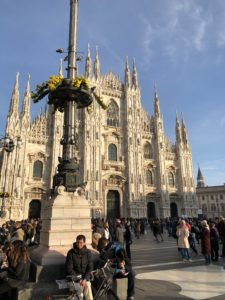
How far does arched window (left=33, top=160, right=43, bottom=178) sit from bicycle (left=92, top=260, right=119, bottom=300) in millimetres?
24243

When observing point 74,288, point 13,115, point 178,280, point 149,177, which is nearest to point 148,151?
point 149,177

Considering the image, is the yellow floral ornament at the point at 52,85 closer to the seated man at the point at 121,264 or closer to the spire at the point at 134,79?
the seated man at the point at 121,264

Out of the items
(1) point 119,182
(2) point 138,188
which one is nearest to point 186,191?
(2) point 138,188

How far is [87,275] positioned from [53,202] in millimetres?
2423

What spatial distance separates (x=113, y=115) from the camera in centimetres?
3428

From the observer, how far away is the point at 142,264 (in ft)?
27.9

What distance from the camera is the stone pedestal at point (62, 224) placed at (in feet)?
18.6

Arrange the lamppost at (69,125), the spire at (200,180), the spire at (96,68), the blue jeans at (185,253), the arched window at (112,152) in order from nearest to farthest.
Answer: the lamppost at (69,125), the blue jeans at (185,253), the arched window at (112,152), the spire at (96,68), the spire at (200,180)

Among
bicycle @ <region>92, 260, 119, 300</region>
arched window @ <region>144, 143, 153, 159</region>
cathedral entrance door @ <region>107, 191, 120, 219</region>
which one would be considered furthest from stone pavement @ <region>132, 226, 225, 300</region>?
arched window @ <region>144, 143, 153, 159</region>

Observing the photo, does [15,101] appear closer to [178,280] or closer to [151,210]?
[151,210]

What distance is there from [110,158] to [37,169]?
9.57 metres

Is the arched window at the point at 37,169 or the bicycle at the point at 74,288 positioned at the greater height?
the arched window at the point at 37,169

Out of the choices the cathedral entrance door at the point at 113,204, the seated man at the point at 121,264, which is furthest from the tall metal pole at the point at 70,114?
the cathedral entrance door at the point at 113,204

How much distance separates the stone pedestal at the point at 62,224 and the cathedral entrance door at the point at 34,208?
2175 centimetres
